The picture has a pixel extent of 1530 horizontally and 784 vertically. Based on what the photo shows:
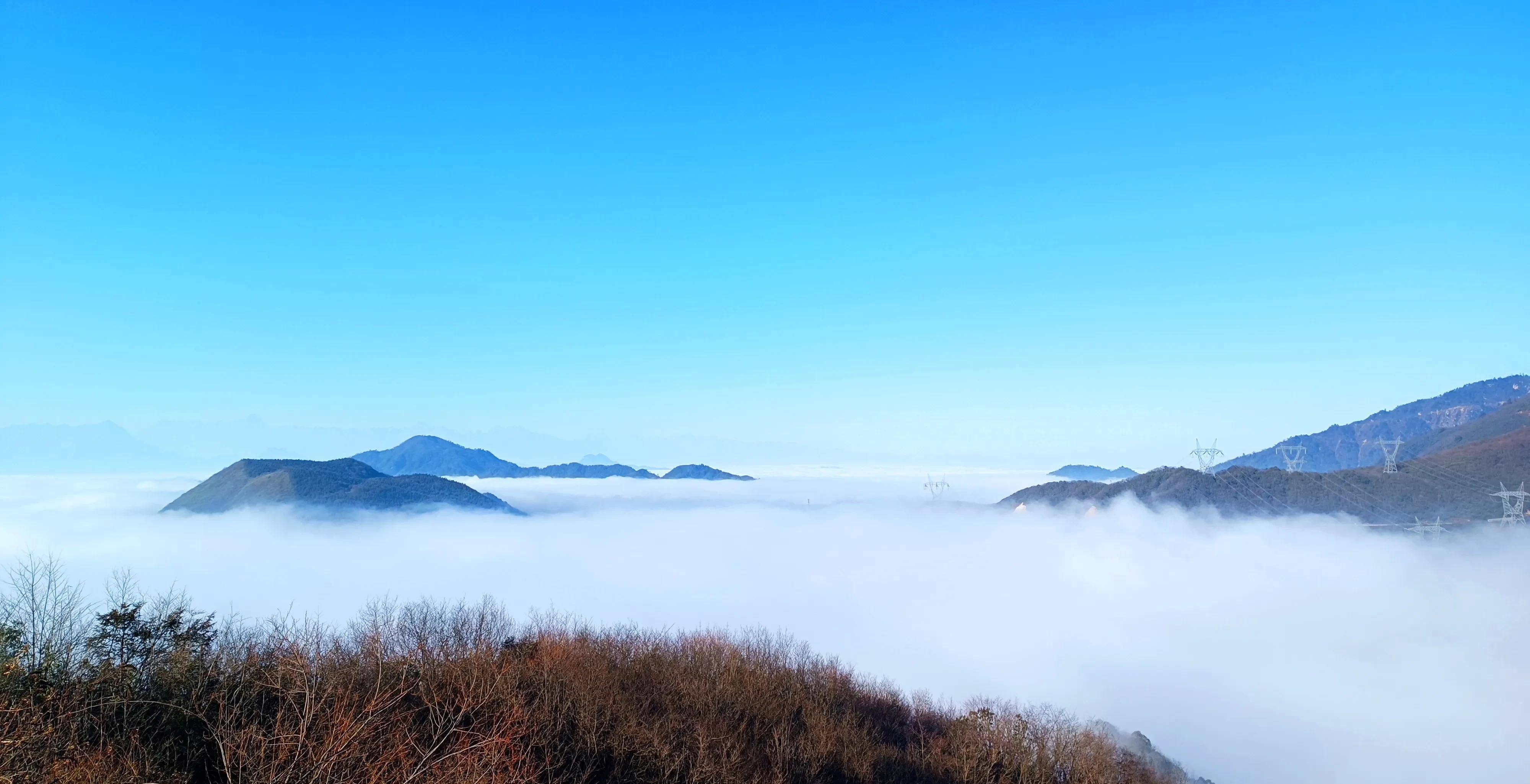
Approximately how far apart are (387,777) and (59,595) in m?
35.5

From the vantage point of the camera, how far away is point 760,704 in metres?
51.3

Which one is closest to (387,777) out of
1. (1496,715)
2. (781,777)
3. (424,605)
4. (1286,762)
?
(781,777)

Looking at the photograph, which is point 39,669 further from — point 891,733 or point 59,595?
point 891,733

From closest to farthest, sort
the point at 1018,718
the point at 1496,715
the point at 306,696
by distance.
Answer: the point at 306,696, the point at 1018,718, the point at 1496,715

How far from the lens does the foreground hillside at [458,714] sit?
22125 mm

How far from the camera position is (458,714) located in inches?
1415

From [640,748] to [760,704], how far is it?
589 inches

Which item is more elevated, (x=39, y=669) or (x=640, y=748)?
(x=39, y=669)

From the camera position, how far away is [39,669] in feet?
82.6

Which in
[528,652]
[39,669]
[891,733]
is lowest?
[891,733]

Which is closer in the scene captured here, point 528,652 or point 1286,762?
point 528,652

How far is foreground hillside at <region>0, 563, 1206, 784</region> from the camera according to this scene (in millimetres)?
22125

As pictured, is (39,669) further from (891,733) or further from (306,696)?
(891,733)

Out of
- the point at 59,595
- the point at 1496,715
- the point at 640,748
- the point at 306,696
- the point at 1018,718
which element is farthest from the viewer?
the point at 1496,715
